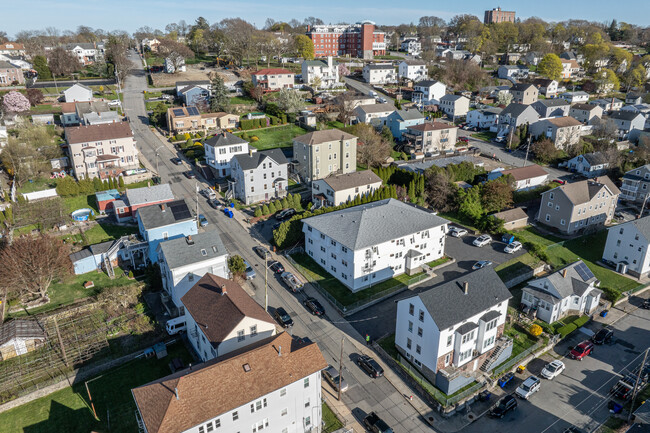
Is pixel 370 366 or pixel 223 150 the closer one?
pixel 370 366

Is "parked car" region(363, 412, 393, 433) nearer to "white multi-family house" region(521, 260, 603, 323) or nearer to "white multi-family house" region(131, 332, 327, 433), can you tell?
"white multi-family house" region(131, 332, 327, 433)

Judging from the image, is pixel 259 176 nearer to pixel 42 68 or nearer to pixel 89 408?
pixel 89 408

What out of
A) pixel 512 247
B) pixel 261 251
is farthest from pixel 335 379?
pixel 512 247

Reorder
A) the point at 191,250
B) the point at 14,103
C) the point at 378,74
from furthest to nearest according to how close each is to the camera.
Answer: the point at 378,74 < the point at 14,103 < the point at 191,250

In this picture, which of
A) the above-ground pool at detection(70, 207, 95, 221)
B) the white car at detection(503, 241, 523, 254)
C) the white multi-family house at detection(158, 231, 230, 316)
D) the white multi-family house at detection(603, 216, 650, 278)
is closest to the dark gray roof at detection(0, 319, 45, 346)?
the white multi-family house at detection(158, 231, 230, 316)

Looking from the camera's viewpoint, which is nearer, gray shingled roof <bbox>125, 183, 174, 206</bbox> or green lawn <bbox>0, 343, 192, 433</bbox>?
green lawn <bbox>0, 343, 192, 433</bbox>

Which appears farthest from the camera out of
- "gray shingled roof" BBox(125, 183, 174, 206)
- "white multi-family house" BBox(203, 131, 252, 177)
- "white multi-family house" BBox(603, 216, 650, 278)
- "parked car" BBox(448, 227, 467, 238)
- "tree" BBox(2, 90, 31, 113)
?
"tree" BBox(2, 90, 31, 113)

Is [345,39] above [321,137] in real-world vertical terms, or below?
above
